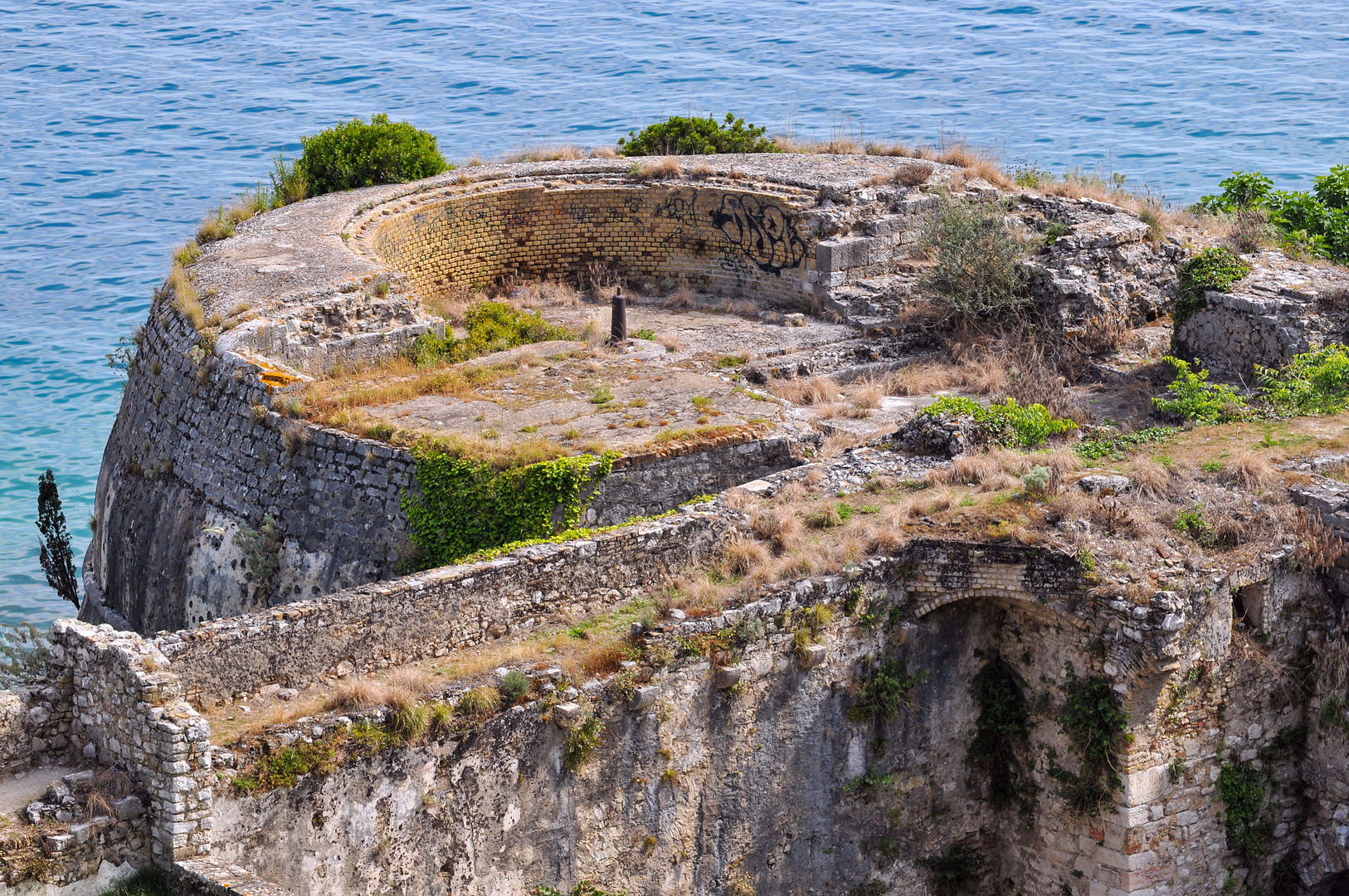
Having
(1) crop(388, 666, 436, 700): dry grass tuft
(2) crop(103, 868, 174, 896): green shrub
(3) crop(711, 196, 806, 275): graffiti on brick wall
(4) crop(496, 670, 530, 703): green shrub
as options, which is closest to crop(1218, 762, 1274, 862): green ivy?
(4) crop(496, 670, 530, 703): green shrub

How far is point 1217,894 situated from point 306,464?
34.1 ft

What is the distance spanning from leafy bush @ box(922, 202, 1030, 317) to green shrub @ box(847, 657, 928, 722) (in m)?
9.67

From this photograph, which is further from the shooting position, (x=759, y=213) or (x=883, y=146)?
(x=883, y=146)

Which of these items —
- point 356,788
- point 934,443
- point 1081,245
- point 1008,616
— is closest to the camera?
point 356,788

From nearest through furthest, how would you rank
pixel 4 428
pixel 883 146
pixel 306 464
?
pixel 306 464, pixel 883 146, pixel 4 428

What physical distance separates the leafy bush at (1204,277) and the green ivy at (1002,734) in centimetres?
846

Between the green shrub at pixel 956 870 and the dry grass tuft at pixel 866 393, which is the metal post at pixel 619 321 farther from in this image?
the green shrub at pixel 956 870

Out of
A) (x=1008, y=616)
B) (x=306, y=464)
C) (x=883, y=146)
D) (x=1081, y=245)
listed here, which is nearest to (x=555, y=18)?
(x=883, y=146)

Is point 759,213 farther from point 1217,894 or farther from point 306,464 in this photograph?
point 1217,894

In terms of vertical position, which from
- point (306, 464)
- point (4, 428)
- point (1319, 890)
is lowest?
point (4, 428)

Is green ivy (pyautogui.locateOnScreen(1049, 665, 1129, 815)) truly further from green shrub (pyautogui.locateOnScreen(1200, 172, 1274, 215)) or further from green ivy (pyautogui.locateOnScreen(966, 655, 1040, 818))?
green shrub (pyautogui.locateOnScreen(1200, 172, 1274, 215))

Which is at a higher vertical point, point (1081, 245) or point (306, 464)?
point (1081, 245)

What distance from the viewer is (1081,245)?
79.0ft

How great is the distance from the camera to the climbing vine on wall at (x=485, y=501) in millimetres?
17594
